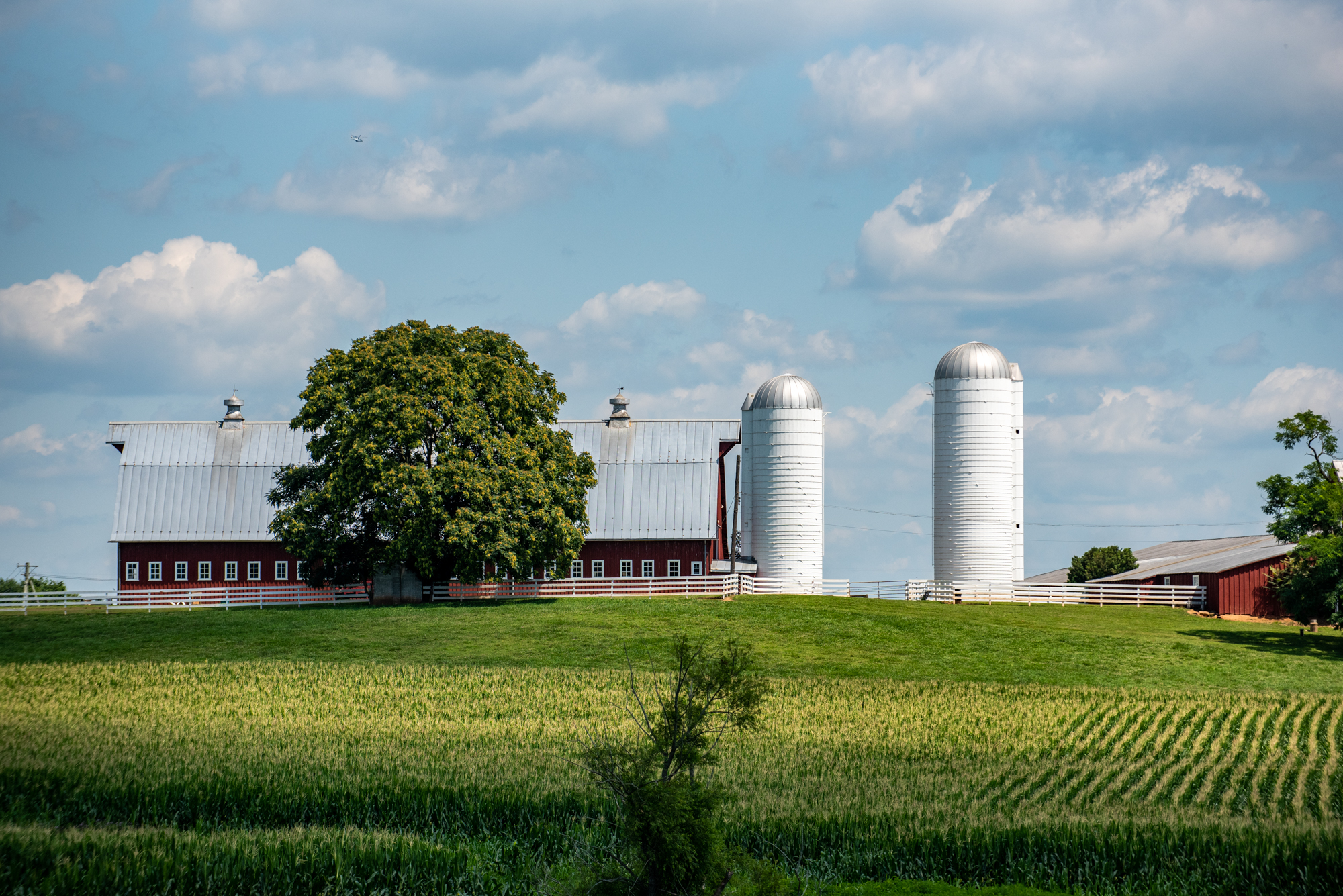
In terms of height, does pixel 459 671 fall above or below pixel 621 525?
below

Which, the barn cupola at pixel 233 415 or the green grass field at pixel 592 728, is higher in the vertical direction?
the barn cupola at pixel 233 415

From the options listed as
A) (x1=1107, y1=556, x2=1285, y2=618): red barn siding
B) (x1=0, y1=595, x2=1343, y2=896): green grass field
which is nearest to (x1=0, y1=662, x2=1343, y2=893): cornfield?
(x1=0, y1=595, x2=1343, y2=896): green grass field

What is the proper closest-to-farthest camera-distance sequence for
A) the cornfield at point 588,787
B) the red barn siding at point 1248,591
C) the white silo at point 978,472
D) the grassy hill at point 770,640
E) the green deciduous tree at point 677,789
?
the green deciduous tree at point 677,789 → the cornfield at point 588,787 → the grassy hill at point 770,640 → the red barn siding at point 1248,591 → the white silo at point 978,472

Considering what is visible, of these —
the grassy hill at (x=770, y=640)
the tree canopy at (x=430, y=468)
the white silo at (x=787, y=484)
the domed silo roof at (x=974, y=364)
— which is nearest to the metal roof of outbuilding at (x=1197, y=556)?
the grassy hill at (x=770, y=640)

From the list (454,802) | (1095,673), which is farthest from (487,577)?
(454,802)

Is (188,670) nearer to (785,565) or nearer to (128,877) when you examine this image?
(128,877)

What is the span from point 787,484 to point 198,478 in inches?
1101

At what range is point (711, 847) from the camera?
11.1 meters

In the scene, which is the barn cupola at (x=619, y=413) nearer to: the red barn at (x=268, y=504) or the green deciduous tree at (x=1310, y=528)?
the red barn at (x=268, y=504)

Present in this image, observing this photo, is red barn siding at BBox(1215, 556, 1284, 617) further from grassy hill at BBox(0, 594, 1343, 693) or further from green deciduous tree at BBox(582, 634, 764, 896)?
green deciduous tree at BBox(582, 634, 764, 896)

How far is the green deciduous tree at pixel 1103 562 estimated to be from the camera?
2557 inches

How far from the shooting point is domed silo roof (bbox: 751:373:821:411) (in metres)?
54.7

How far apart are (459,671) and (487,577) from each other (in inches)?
516

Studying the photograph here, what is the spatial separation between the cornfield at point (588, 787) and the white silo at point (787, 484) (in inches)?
830
